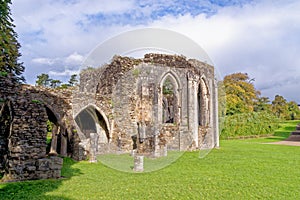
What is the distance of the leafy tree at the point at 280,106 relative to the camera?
57.0m

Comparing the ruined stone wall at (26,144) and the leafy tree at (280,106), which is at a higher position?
the leafy tree at (280,106)

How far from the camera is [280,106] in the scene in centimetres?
5759

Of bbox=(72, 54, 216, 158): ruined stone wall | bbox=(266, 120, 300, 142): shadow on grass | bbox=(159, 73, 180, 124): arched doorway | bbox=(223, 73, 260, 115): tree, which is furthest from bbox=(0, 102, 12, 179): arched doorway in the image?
bbox=(223, 73, 260, 115): tree

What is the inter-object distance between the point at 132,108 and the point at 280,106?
166 feet

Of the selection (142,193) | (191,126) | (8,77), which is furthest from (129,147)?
(142,193)

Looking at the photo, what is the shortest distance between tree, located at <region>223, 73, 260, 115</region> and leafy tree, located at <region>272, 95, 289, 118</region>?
1234 cm

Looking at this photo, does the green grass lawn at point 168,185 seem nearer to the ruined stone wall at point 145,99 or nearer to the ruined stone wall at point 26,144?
the ruined stone wall at point 26,144

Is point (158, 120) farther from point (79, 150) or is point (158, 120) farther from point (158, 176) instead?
point (158, 176)

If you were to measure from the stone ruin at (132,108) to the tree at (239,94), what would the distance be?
18.8 meters

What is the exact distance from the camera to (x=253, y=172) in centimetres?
871

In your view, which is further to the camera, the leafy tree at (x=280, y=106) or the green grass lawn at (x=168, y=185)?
the leafy tree at (x=280, y=106)

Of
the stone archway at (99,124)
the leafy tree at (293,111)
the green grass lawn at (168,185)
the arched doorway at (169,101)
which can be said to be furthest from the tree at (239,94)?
the green grass lawn at (168,185)

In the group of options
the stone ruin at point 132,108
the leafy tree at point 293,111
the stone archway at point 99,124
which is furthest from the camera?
the leafy tree at point 293,111

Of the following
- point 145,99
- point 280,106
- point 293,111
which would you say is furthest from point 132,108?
point 293,111
